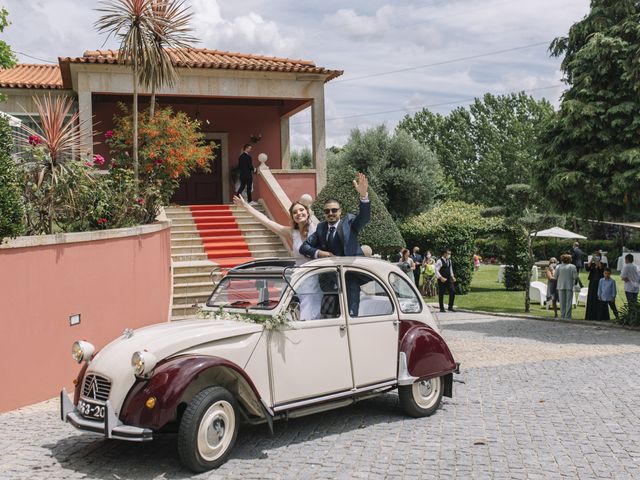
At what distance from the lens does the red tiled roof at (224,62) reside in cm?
1819

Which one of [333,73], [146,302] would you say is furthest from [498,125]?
[146,302]

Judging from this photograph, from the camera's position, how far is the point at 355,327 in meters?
6.89

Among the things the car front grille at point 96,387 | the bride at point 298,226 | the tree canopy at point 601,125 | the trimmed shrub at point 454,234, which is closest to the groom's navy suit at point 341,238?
the bride at point 298,226

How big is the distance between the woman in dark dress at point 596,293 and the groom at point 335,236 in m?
11.5

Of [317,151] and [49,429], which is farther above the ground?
[317,151]

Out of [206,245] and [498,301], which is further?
[498,301]

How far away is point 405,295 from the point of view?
7.66m

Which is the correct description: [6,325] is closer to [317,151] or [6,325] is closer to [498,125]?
[317,151]

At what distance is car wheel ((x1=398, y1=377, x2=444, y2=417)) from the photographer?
287 inches

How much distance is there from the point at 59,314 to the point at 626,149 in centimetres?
1169

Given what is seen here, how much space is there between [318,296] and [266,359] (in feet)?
2.95

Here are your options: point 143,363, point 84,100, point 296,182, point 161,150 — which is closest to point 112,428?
point 143,363

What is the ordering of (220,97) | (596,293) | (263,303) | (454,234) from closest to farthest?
(263,303), (596,293), (220,97), (454,234)

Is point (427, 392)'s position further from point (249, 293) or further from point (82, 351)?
point (82, 351)
